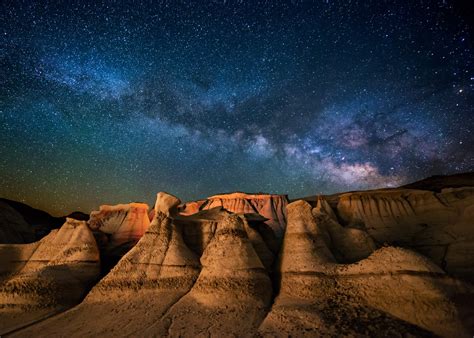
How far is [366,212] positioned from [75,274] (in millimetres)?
19803

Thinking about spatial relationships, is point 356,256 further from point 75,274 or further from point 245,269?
point 75,274

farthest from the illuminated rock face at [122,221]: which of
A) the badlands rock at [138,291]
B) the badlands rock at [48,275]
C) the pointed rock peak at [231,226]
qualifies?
the pointed rock peak at [231,226]

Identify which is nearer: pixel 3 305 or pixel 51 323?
pixel 51 323

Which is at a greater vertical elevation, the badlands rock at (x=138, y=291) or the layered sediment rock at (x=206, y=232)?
the layered sediment rock at (x=206, y=232)

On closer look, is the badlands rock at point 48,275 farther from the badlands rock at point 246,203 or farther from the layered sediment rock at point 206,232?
the badlands rock at point 246,203

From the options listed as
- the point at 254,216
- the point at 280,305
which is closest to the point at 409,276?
the point at 280,305

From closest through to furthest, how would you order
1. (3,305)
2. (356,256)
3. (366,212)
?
(3,305) → (356,256) → (366,212)

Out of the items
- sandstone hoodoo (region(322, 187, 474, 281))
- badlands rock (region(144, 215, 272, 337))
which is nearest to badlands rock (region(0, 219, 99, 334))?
badlands rock (region(144, 215, 272, 337))

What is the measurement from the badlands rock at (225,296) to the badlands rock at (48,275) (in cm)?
532

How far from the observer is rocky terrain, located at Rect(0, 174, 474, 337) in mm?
7023

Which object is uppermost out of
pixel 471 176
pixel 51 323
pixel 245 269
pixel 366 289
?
pixel 471 176

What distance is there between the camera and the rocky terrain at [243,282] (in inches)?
277

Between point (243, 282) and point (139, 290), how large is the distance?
423 centimetres

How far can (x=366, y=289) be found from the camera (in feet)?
25.4
